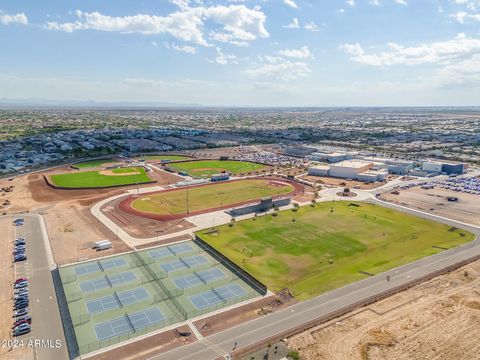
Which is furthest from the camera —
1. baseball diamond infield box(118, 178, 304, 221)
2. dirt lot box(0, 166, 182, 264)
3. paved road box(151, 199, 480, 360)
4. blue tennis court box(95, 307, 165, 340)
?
baseball diamond infield box(118, 178, 304, 221)

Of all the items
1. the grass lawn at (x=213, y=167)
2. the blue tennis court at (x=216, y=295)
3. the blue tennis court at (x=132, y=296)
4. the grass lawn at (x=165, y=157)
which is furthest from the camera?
the grass lawn at (x=165, y=157)

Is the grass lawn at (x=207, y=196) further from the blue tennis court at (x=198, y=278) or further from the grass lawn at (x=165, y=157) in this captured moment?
the grass lawn at (x=165, y=157)

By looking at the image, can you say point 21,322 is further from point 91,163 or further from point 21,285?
point 91,163

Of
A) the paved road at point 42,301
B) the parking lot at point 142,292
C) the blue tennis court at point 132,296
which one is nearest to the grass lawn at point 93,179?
the paved road at point 42,301

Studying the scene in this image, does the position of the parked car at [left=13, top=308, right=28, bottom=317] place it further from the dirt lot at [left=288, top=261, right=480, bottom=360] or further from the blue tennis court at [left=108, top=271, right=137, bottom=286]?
the dirt lot at [left=288, top=261, right=480, bottom=360]

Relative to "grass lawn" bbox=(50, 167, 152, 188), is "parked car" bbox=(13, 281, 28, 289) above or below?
below

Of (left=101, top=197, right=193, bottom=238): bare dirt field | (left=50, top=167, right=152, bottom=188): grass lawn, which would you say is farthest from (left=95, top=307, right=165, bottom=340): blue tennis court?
(left=50, top=167, right=152, bottom=188): grass lawn
